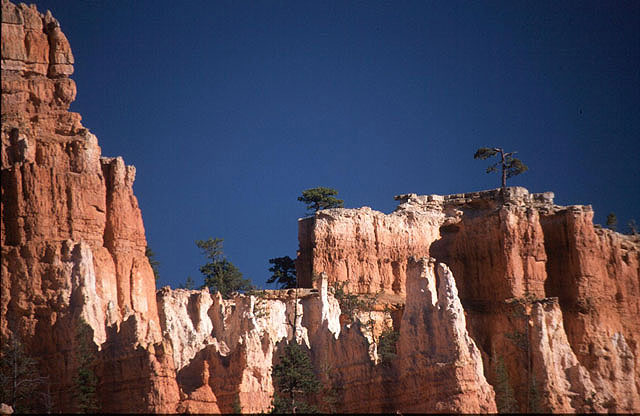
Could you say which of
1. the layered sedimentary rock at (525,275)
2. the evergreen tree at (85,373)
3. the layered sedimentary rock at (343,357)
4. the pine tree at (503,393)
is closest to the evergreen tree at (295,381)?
the layered sedimentary rock at (343,357)

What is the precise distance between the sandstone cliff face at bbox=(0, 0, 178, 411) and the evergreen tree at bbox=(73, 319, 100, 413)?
331mm

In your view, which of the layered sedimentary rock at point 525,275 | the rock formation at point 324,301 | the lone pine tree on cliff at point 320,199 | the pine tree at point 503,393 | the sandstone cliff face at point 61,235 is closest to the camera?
the sandstone cliff face at point 61,235

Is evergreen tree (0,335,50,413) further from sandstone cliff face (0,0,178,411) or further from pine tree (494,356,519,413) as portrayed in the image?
pine tree (494,356,519,413)

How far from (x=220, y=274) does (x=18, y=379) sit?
3091 cm

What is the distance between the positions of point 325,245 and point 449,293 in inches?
744

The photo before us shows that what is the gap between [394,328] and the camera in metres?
83.9

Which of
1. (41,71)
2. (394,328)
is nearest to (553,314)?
(394,328)

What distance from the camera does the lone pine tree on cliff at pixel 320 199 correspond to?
103812mm

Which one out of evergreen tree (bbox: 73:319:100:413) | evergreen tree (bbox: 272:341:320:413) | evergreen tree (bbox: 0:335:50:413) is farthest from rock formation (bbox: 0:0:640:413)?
evergreen tree (bbox: 0:335:50:413)

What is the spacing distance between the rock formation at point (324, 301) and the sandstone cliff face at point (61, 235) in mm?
73

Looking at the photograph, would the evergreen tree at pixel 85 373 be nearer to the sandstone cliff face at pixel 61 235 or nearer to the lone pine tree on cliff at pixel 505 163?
the sandstone cliff face at pixel 61 235

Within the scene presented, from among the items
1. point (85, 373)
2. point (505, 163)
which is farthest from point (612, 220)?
point (85, 373)

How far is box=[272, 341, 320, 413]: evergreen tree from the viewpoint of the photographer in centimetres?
6994

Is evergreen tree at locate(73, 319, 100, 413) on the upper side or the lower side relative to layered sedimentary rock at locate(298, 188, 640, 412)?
lower
